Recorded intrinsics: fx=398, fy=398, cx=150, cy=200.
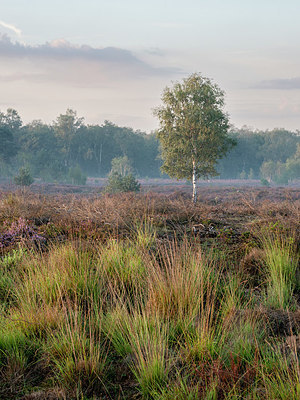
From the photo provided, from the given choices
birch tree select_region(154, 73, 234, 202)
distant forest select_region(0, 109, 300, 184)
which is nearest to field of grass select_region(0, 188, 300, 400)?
birch tree select_region(154, 73, 234, 202)

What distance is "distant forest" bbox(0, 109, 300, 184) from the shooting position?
7350 centimetres

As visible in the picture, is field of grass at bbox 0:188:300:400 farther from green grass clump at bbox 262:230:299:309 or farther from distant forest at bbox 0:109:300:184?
distant forest at bbox 0:109:300:184

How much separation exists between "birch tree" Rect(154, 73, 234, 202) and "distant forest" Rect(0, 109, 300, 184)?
39651mm

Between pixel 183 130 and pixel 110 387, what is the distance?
2910cm

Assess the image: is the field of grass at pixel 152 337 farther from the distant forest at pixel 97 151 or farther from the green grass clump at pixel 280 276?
the distant forest at pixel 97 151

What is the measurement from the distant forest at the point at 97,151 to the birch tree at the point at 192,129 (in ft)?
130

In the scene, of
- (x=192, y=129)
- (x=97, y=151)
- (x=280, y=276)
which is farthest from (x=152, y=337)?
(x=97, y=151)

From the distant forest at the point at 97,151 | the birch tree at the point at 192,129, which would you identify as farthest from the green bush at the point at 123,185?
the distant forest at the point at 97,151

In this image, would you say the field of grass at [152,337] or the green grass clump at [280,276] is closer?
the field of grass at [152,337]

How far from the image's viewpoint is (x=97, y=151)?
100500mm

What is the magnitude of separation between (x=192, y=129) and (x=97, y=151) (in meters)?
71.6

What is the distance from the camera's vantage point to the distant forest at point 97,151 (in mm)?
73500

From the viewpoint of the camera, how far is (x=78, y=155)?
96.5 m

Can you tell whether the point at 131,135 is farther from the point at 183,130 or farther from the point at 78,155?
the point at 183,130
